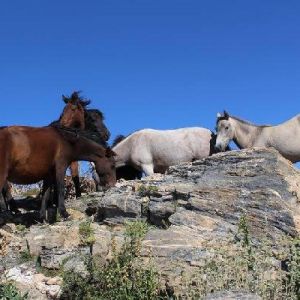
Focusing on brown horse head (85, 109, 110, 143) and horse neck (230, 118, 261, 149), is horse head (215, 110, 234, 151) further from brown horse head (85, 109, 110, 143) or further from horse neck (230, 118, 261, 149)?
brown horse head (85, 109, 110, 143)

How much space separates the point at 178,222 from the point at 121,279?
2.21 m

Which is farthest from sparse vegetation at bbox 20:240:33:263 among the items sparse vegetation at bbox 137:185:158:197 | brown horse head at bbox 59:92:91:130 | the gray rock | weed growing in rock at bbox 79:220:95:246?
brown horse head at bbox 59:92:91:130

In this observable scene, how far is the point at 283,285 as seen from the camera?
614 centimetres

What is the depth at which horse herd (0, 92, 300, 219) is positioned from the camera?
10.1m

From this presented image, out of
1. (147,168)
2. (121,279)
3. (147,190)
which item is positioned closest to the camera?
(121,279)

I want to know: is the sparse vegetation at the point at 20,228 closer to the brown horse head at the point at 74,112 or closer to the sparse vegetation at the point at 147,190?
the sparse vegetation at the point at 147,190

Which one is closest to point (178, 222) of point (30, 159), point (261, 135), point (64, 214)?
point (64, 214)

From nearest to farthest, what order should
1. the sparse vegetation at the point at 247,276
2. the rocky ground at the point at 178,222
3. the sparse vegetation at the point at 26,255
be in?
the sparse vegetation at the point at 247,276 < the rocky ground at the point at 178,222 < the sparse vegetation at the point at 26,255

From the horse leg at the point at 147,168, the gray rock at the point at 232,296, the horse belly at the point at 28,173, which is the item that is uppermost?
the horse leg at the point at 147,168

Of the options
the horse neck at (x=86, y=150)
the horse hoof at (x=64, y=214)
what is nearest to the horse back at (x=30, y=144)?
the horse neck at (x=86, y=150)

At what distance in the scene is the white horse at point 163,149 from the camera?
16.0 metres

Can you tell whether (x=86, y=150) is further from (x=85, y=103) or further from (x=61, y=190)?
(x=85, y=103)

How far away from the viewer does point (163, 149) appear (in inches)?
638

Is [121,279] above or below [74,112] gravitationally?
below
